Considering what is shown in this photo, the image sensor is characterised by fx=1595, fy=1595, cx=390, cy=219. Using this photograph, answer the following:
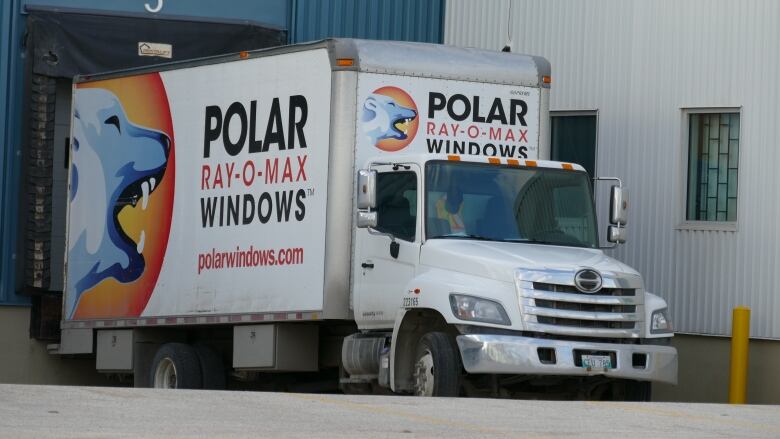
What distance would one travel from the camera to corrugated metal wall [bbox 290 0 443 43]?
22.6 meters

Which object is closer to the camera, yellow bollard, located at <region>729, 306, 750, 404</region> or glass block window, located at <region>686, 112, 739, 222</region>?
yellow bollard, located at <region>729, 306, 750, 404</region>

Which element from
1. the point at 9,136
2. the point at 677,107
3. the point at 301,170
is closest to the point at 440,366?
the point at 301,170

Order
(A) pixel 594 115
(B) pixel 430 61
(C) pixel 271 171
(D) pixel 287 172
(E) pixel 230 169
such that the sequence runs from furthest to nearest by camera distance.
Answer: (A) pixel 594 115 < (E) pixel 230 169 < (C) pixel 271 171 < (D) pixel 287 172 < (B) pixel 430 61

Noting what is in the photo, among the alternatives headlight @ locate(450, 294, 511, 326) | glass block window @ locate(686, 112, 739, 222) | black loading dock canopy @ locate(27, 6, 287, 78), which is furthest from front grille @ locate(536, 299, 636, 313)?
black loading dock canopy @ locate(27, 6, 287, 78)

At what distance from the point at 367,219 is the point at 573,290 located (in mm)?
1988

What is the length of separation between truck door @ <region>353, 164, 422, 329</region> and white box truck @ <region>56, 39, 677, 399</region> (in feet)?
0.07

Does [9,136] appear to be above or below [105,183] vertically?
above

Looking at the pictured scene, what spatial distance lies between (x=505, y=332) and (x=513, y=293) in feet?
1.13

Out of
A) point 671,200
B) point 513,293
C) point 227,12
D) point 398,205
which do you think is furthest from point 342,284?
point 227,12

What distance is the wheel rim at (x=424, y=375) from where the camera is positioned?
14.0 m

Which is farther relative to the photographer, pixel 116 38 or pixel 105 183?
pixel 116 38

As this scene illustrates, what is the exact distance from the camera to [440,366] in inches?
540

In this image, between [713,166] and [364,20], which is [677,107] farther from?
[364,20]

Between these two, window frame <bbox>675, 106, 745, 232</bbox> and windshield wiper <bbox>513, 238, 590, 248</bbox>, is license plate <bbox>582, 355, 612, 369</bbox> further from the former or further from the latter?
window frame <bbox>675, 106, 745, 232</bbox>
